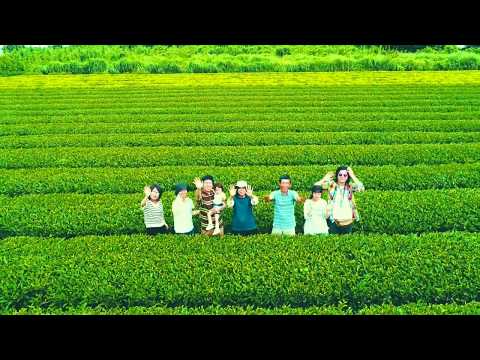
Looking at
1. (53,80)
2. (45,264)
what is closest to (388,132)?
(45,264)

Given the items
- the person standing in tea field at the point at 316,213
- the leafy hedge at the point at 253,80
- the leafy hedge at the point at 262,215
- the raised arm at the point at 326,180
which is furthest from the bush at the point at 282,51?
the person standing in tea field at the point at 316,213

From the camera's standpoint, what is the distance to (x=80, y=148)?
43.6 feet

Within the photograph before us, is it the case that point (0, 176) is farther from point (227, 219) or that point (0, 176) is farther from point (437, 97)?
point (437, 97)

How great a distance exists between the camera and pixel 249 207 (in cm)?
747

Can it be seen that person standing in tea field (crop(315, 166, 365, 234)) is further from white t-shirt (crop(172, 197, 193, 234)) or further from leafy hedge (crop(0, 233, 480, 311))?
white t-shirt (crop(172, 197, 193, 234))

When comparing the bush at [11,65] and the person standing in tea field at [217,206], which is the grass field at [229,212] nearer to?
the person standing in tea field at [217,206]

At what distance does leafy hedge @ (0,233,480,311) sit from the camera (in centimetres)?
611

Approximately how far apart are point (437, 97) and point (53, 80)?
78.3 ft

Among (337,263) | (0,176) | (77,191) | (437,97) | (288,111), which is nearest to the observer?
(337,263)

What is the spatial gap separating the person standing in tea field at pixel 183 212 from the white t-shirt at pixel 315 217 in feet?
6.13

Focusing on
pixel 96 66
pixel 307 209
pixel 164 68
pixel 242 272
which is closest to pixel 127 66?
pixel 96 66

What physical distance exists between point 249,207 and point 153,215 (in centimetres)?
168

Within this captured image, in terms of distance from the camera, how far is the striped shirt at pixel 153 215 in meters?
7.48

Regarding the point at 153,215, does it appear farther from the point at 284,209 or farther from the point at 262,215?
the point at 284,209
